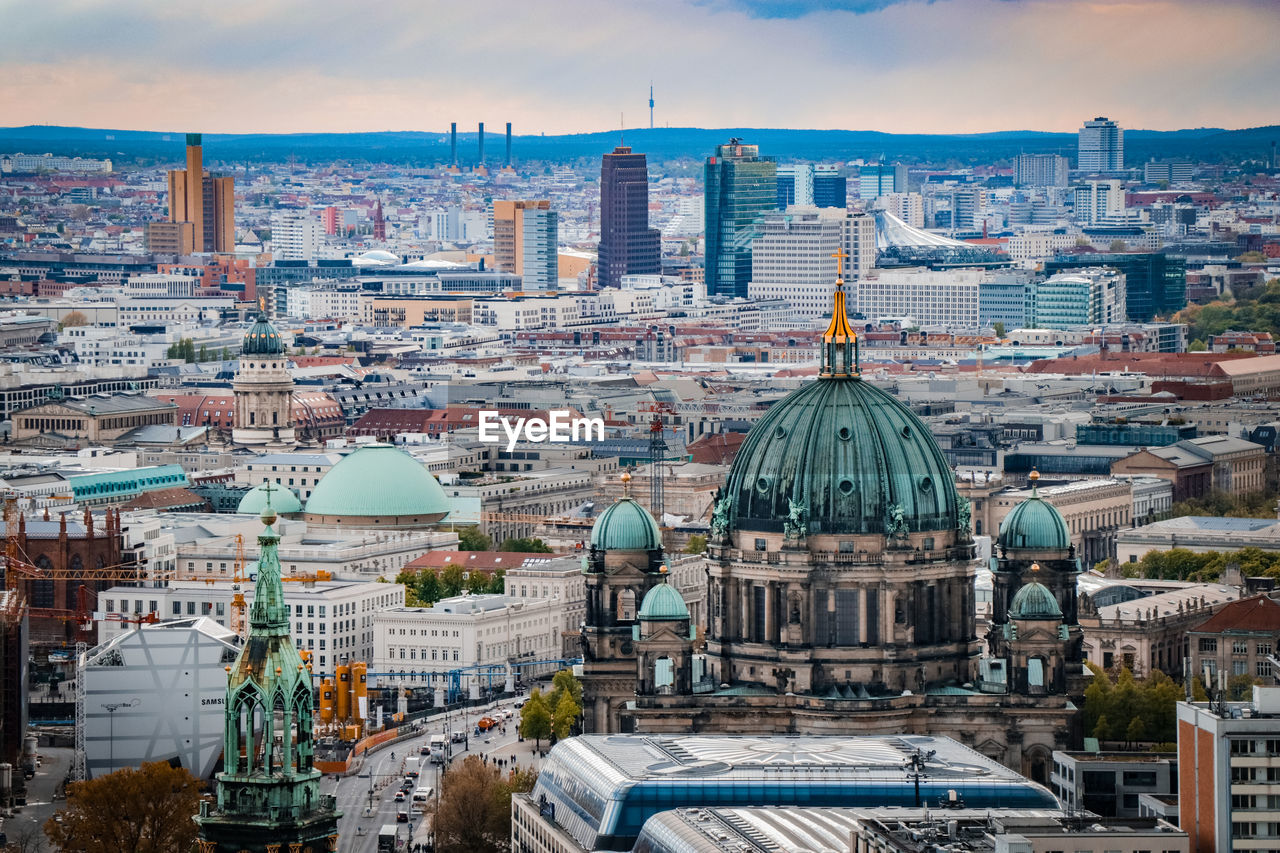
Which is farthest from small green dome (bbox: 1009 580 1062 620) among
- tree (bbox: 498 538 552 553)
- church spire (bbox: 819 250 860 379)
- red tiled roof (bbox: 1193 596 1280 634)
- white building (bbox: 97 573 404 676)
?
tree (bbox: 498 538 552 553)

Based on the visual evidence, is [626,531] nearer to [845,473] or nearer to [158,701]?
[845,473]

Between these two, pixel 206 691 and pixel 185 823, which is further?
pixel 206 691

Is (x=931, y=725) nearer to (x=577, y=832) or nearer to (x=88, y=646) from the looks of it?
(x=577, y=832)

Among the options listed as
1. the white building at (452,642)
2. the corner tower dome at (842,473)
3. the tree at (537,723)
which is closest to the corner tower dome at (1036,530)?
the corner tower dome at (842,473)

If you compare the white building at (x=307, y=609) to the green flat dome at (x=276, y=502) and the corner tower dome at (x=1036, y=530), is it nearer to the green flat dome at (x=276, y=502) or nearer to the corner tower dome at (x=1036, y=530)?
the green flat dome at (x=276, y=502)

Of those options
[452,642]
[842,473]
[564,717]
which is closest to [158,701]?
[564,717]

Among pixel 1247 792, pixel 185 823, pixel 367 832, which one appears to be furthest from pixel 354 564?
pixel 1247 792
